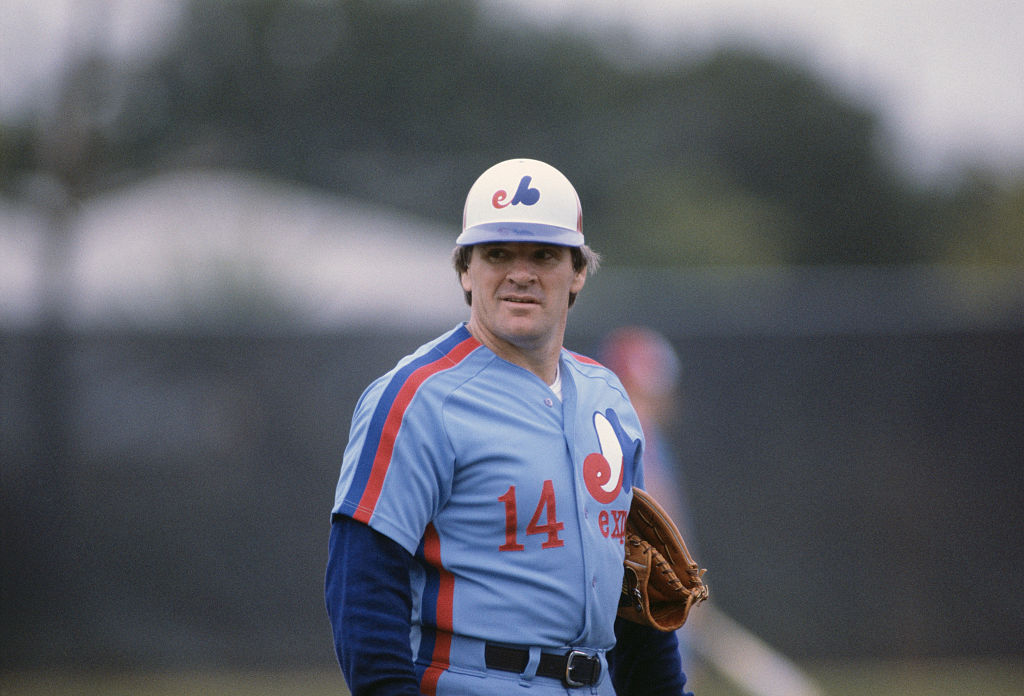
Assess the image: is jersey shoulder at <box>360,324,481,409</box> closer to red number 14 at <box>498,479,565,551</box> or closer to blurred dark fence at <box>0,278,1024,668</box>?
red number 14 at <box>498,479,565,551</box>

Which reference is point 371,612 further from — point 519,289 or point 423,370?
point 519,289

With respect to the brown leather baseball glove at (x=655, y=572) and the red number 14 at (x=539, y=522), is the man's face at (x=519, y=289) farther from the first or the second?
the brown leather baseball glove at (x=655, y=572)

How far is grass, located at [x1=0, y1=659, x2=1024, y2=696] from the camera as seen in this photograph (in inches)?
308

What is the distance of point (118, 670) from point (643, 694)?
667 centimetres

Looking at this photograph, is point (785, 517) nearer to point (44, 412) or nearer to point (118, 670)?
point (118, 670)

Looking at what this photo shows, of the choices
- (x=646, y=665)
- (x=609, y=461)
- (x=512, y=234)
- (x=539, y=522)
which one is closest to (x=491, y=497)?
(x=539, y=522)

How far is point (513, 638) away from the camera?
96.1 inches

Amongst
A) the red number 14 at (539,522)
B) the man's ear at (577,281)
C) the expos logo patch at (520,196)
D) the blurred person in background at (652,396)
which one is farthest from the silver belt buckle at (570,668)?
the blurred person in background at (652,396)

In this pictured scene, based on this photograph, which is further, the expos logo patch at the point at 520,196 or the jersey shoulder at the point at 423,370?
the expos logo patch at the point at 520,196

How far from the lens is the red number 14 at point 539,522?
96.7 inches

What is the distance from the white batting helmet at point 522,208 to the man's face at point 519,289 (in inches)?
2.2

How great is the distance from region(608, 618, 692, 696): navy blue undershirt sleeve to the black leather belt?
0.38 m

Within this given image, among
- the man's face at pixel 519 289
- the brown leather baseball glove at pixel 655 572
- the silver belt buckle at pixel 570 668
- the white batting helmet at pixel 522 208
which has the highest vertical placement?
the white batting helmet at pixel 522 208

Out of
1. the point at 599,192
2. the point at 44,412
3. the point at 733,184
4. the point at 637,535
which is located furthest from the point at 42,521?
the point at 733,184
